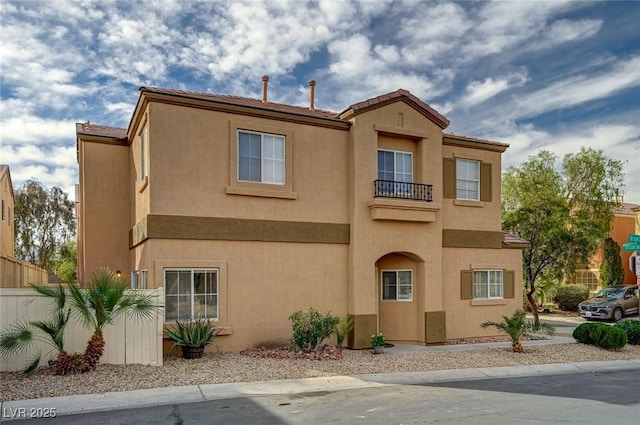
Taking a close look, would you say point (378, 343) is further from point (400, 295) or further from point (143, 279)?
point (143, 279)

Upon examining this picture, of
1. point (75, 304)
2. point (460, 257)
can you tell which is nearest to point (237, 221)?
point (75, 304)

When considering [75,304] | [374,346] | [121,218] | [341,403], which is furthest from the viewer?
[121,218]

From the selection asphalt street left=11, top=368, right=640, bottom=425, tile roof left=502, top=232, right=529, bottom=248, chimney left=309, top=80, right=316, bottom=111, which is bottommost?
asphalt street left=11, top=368, right=640, bottom=425

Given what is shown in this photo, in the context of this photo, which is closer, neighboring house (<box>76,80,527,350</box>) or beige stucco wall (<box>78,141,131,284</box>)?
neighboring house (<box>76,80,527,350</box>)

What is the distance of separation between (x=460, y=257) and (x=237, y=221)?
7.65m

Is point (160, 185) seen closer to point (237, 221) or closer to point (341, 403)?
point (237, 221)

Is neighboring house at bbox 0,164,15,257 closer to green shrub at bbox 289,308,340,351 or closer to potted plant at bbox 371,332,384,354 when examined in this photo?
green shrub at bbox 289,308,340,351

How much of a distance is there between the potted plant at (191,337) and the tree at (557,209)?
40.2 ft

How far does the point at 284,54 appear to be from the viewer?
15172 mm

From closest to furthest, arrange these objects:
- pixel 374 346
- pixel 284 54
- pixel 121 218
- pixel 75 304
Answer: pixel 75 304 < pixel 374 346 < pixel 284 54 < pixel 121 218

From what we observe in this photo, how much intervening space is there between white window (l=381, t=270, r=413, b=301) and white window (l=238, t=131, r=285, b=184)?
4894 mm

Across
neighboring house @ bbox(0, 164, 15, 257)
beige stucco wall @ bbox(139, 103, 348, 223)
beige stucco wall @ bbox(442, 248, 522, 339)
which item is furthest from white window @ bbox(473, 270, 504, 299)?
neighboring house @ bbox(0, 164, 15, 257)

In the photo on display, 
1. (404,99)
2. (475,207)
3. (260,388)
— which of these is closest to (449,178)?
(475,207)

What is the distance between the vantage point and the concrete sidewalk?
328 inches
